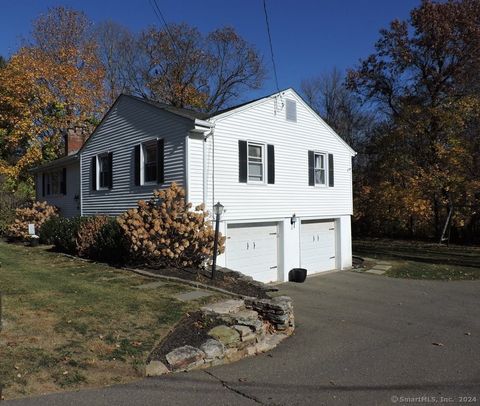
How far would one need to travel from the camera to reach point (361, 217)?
3114 centimetres

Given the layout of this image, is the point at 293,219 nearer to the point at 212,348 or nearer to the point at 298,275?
the point at 298,275

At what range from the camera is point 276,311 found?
26.8 ft

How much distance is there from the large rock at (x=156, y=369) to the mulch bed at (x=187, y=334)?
0.09 metres

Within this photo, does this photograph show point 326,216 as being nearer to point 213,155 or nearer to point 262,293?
point 213,155

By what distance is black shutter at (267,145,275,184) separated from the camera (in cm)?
1484

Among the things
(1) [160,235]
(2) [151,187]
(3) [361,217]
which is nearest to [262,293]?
(1) [160,235]

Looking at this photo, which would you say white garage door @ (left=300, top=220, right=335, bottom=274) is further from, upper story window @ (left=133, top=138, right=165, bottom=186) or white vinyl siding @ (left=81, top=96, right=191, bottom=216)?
white vinyl siding @ (left=81, top=96, right=191, bottom=216)

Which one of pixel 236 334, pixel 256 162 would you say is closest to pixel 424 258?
pixel 256 162

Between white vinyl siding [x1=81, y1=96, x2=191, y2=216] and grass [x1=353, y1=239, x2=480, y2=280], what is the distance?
9443 millimetres

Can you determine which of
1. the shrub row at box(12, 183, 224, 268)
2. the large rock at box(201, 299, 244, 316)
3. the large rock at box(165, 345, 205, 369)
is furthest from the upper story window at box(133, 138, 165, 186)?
the large rock at box(165, 345, 205, 369)

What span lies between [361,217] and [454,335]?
2335 centimetres

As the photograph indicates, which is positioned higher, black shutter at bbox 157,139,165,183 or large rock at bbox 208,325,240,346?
black shutter at bbox 157,139,165,183

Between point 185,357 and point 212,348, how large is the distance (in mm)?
488

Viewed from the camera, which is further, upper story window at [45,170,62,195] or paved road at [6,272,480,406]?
upper story window at [45,170,62,195]
